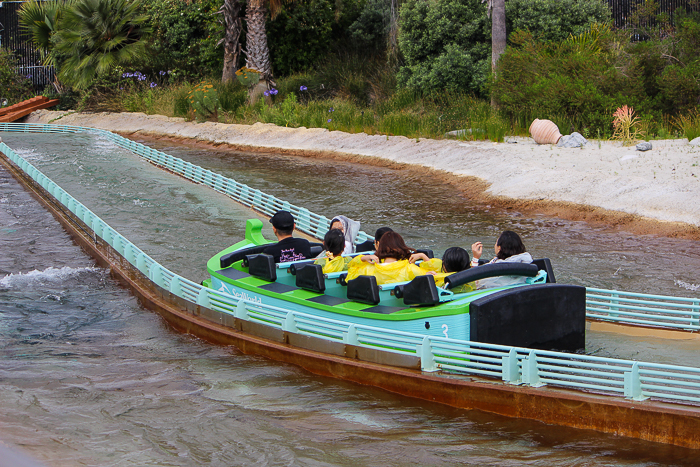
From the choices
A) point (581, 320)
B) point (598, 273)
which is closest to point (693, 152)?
point (598, 273)

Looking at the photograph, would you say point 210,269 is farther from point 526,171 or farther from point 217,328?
point 526,171

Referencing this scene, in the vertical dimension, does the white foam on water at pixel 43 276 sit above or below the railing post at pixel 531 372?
below

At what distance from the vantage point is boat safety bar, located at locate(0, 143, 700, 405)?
4.84 metres

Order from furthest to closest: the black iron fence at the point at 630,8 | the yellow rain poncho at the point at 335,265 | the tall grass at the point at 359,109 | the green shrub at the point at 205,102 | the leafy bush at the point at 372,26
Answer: the leafy bush at the point at 372,26
the green shrub at the point at 205,102
the black iron fence at the point at 630,8
the tall grass at the point at 359,109
the yellow rain poncho at the point at 335,265

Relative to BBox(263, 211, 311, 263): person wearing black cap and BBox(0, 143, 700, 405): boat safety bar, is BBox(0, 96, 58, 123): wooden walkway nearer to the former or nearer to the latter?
BBox(0, 143, 700, 405): boat safety bar

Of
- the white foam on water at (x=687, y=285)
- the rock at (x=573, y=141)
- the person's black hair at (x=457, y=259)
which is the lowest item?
the white foam on water at (x=687, y=285)

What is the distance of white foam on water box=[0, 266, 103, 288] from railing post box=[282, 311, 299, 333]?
4.90m

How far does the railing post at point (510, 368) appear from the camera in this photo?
522 cm

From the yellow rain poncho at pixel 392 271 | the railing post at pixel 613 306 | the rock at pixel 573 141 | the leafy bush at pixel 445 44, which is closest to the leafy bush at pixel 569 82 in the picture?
the rock at pixel 573 141

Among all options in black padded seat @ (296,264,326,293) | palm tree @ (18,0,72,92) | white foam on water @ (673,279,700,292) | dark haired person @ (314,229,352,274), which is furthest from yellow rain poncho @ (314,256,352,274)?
palm tree @ (18,0,72,92)

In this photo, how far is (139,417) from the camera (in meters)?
5.61

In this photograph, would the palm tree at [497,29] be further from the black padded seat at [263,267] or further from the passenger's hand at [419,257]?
the black padded seat at [263,267]

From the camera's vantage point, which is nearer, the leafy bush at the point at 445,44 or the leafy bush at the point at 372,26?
the leafy bush at the point at 445,44

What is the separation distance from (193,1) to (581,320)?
26.7 meters
